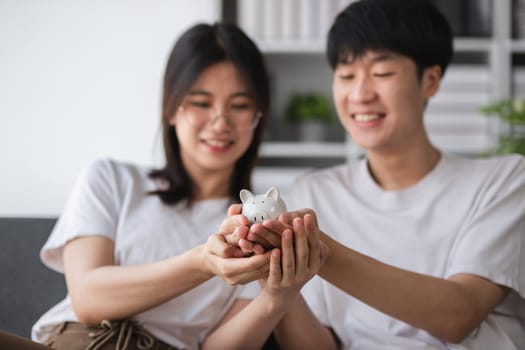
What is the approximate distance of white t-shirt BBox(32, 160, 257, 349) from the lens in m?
1.30

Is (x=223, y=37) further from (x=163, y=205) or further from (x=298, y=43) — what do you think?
(x=298, y=43)

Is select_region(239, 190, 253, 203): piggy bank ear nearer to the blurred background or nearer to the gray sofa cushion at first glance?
the gray sofa cushion

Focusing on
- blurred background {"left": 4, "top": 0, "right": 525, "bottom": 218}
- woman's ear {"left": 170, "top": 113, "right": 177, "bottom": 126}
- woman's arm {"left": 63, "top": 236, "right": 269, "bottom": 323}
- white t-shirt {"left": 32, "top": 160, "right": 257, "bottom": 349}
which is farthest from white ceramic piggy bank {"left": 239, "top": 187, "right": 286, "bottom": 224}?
blurred background {"left": 4, "top": 0, "right": 525, "bottom": 218}

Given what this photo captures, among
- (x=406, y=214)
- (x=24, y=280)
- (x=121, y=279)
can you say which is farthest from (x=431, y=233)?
(x=24, y=280)

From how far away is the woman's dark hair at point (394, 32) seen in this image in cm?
137

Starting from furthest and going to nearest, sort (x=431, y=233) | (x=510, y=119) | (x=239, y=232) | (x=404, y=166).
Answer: (x=510, y=119) → (x=404, y=166) → (x=431, y=233) → (x=239, y=232)

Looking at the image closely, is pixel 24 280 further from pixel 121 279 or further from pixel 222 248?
pixel 222 248

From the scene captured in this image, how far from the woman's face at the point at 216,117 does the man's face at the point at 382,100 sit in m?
0.24

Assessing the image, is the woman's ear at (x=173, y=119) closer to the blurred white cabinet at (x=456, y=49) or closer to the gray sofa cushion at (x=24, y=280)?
the gray sofa cushion at (x=24, y=280)

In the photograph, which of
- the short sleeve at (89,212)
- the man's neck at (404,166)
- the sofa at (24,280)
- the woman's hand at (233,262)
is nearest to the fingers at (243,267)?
the woman's hand at (233,262)

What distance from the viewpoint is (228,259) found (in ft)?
3.37

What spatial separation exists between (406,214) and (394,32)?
404 millimetres

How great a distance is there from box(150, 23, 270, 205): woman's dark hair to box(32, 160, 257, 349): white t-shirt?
0.05m

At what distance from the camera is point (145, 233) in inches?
53.5
